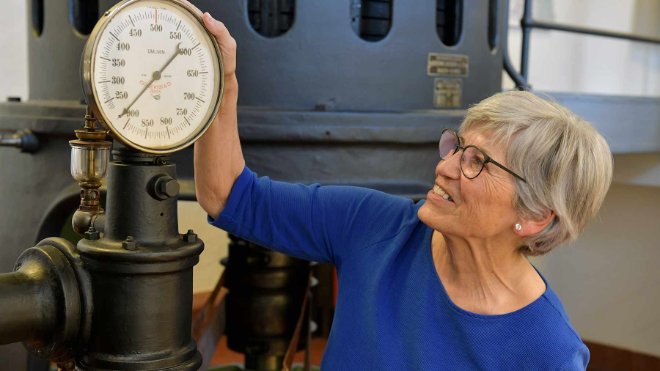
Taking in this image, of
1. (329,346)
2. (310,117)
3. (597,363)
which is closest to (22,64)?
(310,117)

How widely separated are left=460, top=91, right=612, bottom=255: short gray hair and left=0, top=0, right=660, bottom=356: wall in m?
1.90

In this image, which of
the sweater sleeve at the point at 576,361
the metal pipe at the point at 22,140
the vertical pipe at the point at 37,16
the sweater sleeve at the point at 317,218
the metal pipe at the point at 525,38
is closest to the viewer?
the sweater sleeve at the point at 576,361

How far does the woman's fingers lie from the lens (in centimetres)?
95

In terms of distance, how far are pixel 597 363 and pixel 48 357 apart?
2.68 metres

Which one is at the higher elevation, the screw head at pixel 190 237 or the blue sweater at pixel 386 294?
the screw head at pixel 190 237

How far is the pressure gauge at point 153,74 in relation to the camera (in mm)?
863

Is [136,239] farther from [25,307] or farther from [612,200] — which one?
[612,200]

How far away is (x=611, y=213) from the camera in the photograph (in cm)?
321

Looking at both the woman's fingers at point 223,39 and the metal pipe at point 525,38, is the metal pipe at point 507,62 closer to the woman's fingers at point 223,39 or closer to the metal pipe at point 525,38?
the metal pipe at point 525,38

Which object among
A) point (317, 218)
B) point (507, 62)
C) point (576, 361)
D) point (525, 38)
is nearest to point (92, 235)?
point (317, 218)

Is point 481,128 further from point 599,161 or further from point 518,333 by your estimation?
point 518,333

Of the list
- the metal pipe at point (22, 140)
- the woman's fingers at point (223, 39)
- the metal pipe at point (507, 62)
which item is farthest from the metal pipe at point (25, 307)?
the metal pipe at point (507, 62)

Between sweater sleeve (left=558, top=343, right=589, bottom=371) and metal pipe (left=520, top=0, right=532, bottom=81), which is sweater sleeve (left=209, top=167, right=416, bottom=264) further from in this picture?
metal pipe (left=520, top=0, right=532, bottom=81)

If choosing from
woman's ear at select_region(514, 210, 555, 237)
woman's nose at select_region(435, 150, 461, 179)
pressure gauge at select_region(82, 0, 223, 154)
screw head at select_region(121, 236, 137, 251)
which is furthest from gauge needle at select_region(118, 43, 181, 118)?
woman's ear at select_region(514, 210, 555, 237)
